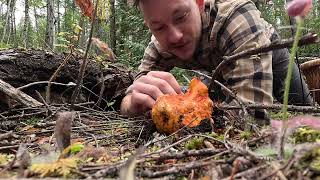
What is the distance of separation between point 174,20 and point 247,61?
72 cm

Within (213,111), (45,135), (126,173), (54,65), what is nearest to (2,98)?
(54,65)

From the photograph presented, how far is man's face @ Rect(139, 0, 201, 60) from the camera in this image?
2994 mm

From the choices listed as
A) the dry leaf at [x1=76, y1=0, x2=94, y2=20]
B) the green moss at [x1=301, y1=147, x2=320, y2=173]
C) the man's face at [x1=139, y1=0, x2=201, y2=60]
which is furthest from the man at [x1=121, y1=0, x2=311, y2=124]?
the green moss at [x1=301, y1=147, x2=320, y2=173]

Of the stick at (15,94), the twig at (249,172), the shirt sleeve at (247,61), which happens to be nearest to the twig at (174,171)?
the twig at (249,172)

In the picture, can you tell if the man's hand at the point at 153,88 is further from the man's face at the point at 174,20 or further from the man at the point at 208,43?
the man's face at the point at 174,20

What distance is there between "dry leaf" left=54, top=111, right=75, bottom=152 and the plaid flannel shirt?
1.34 metres

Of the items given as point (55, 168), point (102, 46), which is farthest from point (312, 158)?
point (102, 46)

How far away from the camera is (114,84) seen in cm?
418

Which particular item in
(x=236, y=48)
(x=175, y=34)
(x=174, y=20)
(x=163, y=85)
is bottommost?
(x=163, y=85)

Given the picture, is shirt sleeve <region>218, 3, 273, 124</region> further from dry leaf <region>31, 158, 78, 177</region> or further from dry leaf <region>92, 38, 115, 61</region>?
dry leaf <region>31, 158, 78, 177</region>

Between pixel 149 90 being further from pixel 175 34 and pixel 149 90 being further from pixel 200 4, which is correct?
pixel 200 4

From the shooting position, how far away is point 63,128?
43.9 inches

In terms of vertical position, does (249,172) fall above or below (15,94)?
below

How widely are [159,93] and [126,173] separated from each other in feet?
5.40
